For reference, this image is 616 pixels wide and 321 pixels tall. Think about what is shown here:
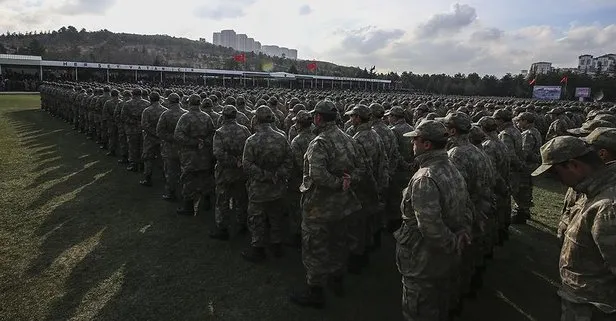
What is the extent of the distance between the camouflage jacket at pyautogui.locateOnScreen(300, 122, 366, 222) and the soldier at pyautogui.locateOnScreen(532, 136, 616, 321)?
8.44 feet

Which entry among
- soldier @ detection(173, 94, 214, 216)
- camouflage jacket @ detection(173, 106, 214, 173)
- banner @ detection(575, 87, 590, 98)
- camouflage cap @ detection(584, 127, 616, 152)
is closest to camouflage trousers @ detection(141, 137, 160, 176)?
soldier @ detection(173, 94, 214, 216)

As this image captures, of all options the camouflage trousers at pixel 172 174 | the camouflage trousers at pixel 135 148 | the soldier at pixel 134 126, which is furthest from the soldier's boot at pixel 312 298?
the camouflage trousers at pixel 135 148

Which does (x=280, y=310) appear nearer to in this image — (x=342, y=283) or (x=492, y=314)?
(x=342, y=283)

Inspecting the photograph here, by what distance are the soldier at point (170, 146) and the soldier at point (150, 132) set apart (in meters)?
1.09

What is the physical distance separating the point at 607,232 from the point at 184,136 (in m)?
7.40

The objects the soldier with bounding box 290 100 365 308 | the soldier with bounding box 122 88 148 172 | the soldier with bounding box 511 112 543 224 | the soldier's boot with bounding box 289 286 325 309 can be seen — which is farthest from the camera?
the soldier with bounding box 122 88 148 172

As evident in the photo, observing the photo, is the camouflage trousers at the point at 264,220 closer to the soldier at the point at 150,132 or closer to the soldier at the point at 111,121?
the soldier at the point at 150,132

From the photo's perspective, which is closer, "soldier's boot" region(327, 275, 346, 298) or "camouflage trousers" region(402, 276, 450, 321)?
"camouflage trousers" region(402, 276, 450, 321)

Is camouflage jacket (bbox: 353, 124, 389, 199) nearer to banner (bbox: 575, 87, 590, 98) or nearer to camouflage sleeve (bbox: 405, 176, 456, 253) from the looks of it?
camouflage sleeve (bbox: 405, 176, 456, 253)

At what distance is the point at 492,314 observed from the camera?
550 cm

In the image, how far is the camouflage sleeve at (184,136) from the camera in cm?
841

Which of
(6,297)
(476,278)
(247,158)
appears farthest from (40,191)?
(476,278)

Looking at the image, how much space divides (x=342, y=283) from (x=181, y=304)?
224cm

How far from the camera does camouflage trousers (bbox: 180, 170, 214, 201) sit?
8727mm
